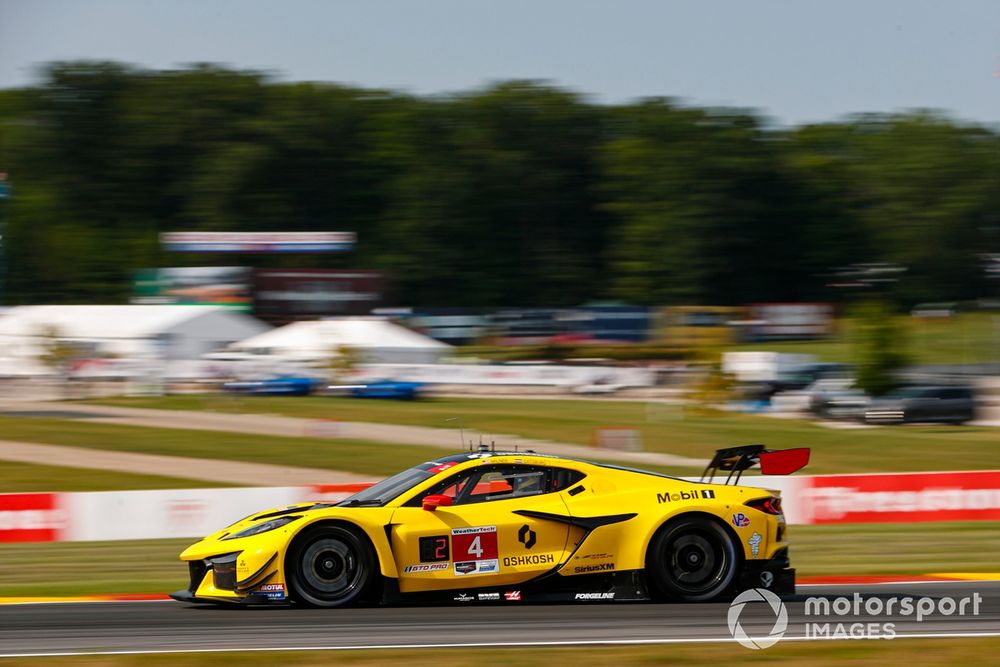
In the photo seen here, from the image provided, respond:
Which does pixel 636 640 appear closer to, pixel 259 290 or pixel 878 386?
pixel 878 386

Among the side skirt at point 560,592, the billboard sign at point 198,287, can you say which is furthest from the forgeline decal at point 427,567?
the billboard sign at point 198,287

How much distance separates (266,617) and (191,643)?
0.83m

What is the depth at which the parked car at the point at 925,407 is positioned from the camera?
30.6m

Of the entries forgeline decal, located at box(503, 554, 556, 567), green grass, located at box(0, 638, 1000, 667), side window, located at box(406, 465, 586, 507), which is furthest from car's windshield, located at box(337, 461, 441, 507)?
green grass, located at box(0, 638, 1000, 667)

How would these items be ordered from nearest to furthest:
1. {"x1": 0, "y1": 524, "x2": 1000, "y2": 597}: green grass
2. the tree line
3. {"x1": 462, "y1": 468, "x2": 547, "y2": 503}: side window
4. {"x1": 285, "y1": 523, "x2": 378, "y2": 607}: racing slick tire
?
{"x1": 285, "y1": 523, "x2": 378, "y2": 607}: racing slick tire
{"x1": 462, "y1": 468, "x2": 547, "y2": 503}: side window
{"x1": 0, "y1": 524, "x2": 1000, "y2": 597}: green grass
the tree line

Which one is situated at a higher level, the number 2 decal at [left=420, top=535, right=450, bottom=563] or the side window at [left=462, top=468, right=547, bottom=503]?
the side window at [left=462, top=468, right=547, bottom=503]

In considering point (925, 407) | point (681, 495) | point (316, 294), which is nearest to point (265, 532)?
point (681, 495)

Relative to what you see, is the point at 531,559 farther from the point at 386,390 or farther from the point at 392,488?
the point at 386,390

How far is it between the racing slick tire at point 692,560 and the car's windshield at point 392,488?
174 centimetres

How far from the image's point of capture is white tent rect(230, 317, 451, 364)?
143 ft

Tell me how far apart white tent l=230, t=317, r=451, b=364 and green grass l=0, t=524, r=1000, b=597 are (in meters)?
29.4

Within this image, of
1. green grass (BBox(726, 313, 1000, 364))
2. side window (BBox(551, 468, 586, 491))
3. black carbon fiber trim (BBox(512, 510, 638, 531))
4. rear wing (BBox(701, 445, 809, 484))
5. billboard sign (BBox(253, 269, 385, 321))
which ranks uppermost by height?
billboard sign (BBox(253, 269, 385, 321))

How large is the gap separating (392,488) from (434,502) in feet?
1.72

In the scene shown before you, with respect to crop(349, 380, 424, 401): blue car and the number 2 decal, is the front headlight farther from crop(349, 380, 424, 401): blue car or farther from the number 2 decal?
crop(349, 380, 424, 401): blue car
